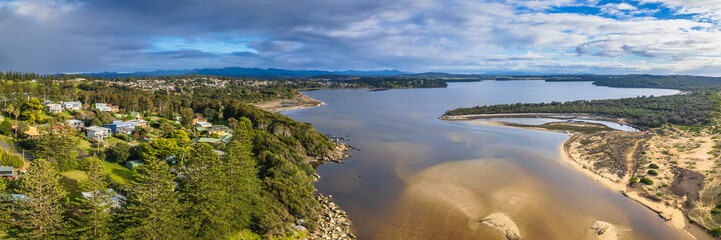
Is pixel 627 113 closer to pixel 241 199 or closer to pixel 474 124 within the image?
pixel 474 124

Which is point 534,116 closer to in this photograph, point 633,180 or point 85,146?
point 633,180

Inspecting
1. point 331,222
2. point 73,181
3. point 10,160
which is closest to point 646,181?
point 331,222

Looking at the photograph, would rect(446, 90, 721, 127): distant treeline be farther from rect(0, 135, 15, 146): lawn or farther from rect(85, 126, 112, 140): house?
rect(0, 135, 15, 146): lawn

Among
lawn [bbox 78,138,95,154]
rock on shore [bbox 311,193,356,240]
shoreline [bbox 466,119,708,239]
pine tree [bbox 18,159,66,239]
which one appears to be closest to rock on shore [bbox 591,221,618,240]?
shoreline [bbox 466,119,708,239]

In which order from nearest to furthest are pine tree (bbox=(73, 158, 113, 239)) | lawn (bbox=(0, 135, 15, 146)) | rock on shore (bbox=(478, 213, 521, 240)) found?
pine tree (bbox=(73, 158, 113, 239)), rock on shore (bbox=(478, 213, 521, 240)), lawn (bbox=(0, 135, 15, 146))

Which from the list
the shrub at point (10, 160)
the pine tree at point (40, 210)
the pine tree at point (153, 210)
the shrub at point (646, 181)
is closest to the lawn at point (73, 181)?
the shrub at point (10, 160)
